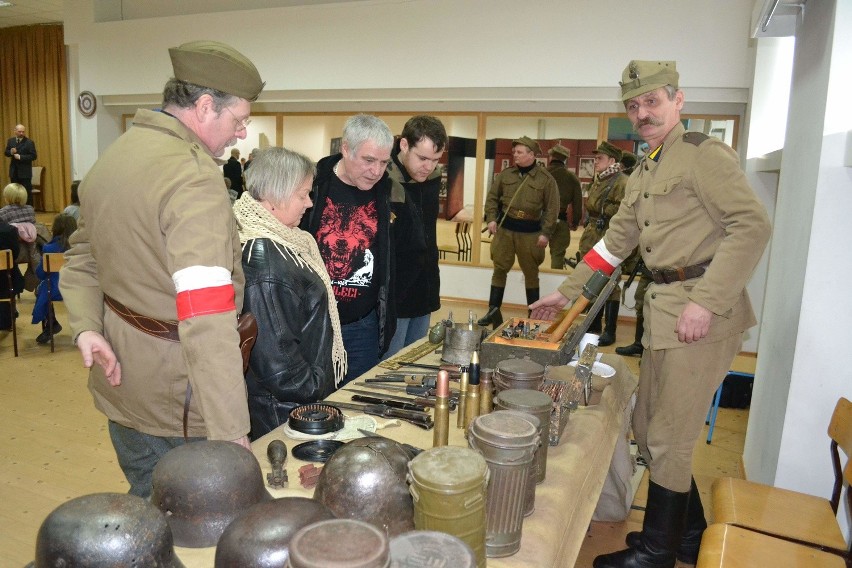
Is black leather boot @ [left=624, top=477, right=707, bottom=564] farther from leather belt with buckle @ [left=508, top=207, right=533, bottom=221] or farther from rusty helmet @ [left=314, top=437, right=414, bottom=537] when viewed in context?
leather belt with buckle @ [left=508, top=207, right=533, bottom=221]

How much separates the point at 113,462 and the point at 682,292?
10.1 ft

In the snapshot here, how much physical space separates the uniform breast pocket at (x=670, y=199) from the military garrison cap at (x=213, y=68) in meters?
1.53

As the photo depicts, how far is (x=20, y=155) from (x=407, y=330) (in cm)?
1169

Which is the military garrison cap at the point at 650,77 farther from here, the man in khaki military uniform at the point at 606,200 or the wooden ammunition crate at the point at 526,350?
the man in khaki military uniform at the point at 606,200

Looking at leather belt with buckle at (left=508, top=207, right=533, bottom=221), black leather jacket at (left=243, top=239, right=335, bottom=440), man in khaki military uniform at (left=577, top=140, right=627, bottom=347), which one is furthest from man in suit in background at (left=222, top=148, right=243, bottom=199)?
black leather jacket at (left=243, top=239, right=335, bottom=440)

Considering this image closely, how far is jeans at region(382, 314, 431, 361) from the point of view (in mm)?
3463

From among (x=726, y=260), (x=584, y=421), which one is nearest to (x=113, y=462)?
(x=584, y=421)

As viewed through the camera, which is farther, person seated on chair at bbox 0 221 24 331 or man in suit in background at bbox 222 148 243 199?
man in suit in background at bbox 222 148 243 199

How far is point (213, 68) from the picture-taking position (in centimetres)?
162

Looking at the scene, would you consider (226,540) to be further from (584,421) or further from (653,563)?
(653,563)

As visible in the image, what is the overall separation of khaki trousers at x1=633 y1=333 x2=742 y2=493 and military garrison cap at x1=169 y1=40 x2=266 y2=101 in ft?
5.79

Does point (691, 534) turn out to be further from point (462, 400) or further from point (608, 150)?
point (608, 150)

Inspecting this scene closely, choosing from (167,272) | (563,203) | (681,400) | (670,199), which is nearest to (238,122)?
(167,272)

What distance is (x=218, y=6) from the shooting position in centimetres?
845
